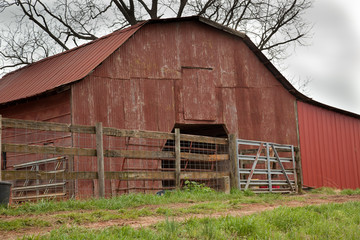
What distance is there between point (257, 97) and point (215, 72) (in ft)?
7.30

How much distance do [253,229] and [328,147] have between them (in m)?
15.4

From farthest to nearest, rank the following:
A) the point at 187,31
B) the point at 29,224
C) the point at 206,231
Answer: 1. the point at 187,31
2. the point at 29,224
3. the point at 206,231

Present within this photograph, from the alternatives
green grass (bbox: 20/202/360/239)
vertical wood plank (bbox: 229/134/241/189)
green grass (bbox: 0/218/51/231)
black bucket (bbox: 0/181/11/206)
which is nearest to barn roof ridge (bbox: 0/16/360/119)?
vertical wood plank (bbox: 229/134/241/189)

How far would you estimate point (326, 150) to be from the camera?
20516 millimetres

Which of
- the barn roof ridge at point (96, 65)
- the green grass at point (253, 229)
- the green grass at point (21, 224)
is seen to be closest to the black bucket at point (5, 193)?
the green grass at point (21, 224)

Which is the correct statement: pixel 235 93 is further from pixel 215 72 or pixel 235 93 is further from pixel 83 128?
pixel 83 128

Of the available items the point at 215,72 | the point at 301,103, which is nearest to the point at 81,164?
the point at 215,72

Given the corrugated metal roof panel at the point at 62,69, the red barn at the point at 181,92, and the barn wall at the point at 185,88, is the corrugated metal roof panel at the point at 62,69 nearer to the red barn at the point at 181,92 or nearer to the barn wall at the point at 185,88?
the red barn at the point at 181,92

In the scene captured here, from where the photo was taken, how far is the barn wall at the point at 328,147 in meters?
19.8

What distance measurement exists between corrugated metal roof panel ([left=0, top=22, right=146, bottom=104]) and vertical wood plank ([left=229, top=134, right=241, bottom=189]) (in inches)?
182

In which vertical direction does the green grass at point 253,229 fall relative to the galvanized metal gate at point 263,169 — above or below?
below

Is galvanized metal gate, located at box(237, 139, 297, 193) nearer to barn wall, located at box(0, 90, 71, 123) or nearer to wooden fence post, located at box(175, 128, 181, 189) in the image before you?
wooden fence post, located at box(175, 128, 181, 189)

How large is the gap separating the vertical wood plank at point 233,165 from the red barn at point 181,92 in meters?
3.08

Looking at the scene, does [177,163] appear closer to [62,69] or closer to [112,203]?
[112,203]
